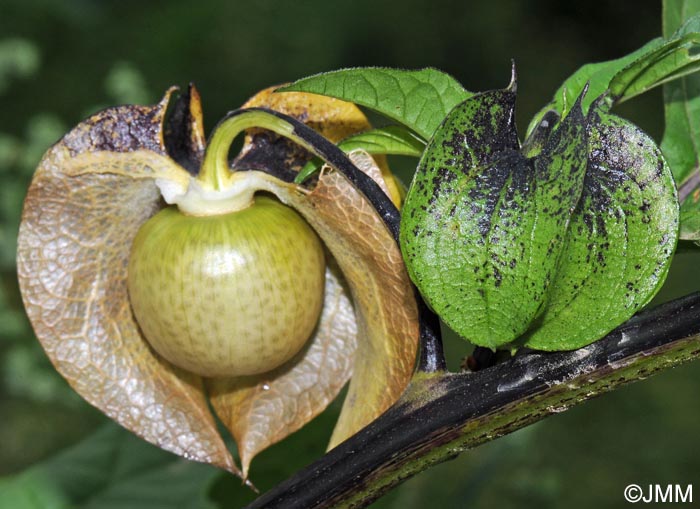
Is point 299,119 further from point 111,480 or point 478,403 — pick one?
point 111,480

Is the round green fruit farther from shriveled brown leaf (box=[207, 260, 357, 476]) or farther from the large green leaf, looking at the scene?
the large green leaf

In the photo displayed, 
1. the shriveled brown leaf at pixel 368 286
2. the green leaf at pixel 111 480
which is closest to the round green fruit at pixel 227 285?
the shriveled brown leaf at pixel 368 286

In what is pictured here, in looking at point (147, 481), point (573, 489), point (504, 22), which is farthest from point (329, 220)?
point (504, 22)

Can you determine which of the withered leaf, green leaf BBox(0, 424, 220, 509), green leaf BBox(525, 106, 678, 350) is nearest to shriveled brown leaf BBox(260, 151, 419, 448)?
the withered leaf

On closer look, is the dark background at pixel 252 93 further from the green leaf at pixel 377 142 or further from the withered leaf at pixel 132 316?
the green leaf at pixel 377 142

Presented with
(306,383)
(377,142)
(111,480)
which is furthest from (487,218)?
(111,480)

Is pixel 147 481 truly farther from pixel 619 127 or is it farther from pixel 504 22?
pixel 504 22
